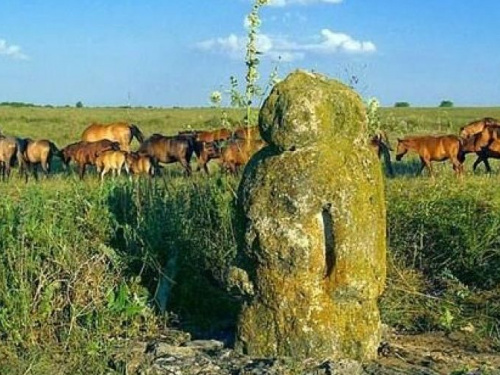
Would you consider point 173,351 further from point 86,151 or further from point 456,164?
point 86,151

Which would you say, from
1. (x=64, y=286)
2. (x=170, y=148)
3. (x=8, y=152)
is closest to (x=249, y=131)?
(x=64, y=286)

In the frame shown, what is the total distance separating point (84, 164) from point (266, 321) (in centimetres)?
1751

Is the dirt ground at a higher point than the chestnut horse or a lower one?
lower

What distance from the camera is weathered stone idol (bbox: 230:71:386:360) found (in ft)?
17.8

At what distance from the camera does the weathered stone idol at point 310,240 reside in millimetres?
5414

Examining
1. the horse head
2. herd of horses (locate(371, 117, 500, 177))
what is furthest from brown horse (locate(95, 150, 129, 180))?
herd of horses (locate(371, 117, 500, 177))

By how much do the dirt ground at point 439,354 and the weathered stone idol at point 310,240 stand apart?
20 centimetres

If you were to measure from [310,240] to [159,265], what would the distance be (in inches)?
71.6

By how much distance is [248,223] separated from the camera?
554 cm

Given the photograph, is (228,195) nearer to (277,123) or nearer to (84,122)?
(277,123)

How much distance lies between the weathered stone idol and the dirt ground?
0.66 ft

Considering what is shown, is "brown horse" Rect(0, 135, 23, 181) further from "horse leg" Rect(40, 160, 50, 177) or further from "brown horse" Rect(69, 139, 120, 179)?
"brown horse" Rect(69, 139, 120, 179)

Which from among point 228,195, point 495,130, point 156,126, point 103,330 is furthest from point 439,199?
point 156,126

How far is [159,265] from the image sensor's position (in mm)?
6867
